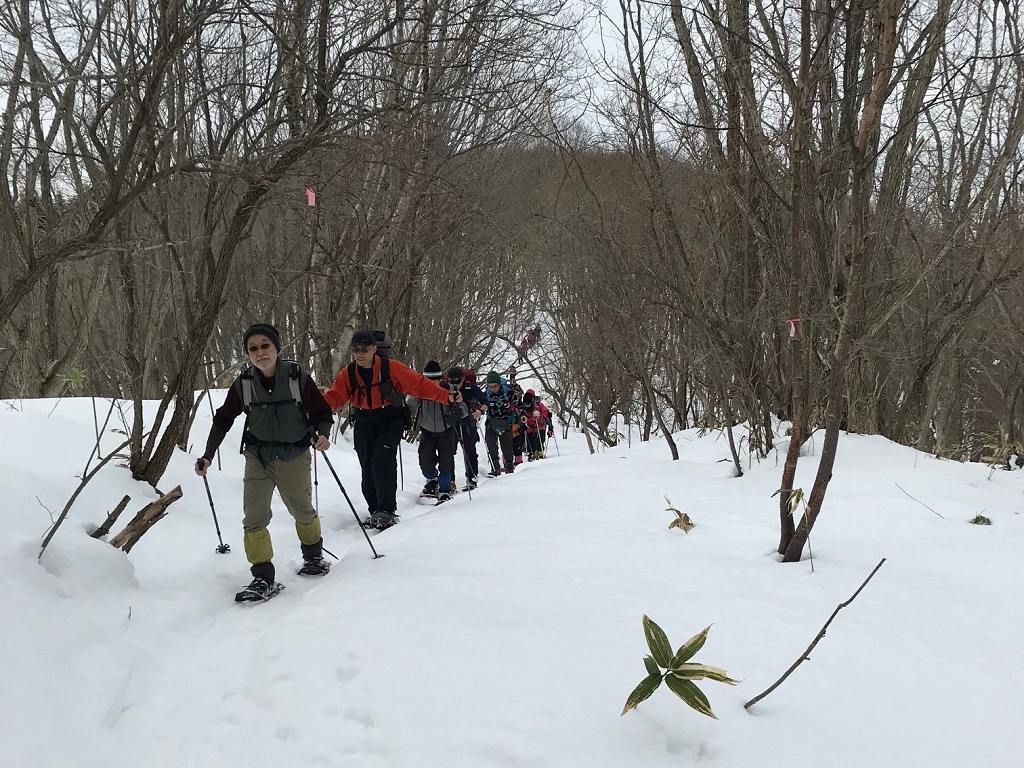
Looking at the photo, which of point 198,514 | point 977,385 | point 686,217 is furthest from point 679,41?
point 977,385

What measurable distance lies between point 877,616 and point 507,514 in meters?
2.92

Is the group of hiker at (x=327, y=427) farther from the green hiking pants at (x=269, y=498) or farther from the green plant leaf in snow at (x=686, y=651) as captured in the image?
the green plant leaf in snow at (x=686, y=651)

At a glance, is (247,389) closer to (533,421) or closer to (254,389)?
(254,389)

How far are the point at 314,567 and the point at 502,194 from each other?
10421 millimetres

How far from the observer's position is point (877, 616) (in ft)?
10.1

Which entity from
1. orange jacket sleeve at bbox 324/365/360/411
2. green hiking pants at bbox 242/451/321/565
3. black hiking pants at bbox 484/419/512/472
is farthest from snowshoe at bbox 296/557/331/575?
black hiking pants at bbox 484/419/512/472

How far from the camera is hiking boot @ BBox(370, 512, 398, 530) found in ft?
20.3

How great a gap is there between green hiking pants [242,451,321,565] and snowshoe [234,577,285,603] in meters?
0.13

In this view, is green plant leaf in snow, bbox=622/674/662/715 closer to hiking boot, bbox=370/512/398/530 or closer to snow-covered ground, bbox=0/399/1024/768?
snow-covered ground, bbox=0/399/1024/768

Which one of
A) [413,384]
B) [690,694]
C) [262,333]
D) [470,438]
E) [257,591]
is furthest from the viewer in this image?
[470,438]

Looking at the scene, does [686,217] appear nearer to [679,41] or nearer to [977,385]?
[679,41]

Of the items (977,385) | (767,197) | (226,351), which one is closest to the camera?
(767,197)

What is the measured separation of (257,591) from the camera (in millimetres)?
3980

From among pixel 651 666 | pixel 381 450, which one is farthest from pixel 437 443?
pixel 651 666
